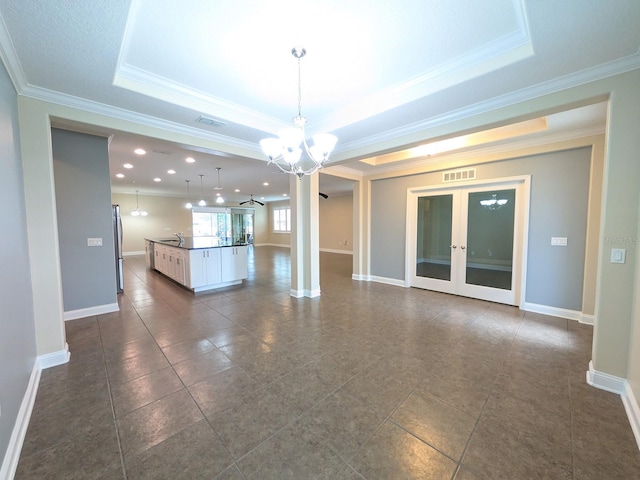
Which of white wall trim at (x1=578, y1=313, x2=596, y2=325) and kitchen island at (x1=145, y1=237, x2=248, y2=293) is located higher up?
kitchen island at (x1=145, y1=237, x2=248, y2=293)

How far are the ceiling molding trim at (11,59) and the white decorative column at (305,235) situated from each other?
3.29m

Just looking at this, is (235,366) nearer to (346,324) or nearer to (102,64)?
(346,324)

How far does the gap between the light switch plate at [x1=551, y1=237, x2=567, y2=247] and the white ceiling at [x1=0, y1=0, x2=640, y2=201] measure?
1555 millimetres

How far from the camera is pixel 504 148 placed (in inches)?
161

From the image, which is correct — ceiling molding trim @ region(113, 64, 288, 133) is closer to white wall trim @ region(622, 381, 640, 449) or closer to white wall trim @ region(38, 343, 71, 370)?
white wall trim @ region(38, 343, 71, 370)

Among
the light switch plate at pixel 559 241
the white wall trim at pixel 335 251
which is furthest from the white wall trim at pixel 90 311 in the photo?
the white wall trim at pixel 335 251

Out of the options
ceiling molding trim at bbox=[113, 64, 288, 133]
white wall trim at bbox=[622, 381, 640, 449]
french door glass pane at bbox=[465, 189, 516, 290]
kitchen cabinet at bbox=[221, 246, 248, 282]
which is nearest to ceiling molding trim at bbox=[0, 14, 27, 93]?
ceiling molding trim at bbox=[113, 64, 288, 133]

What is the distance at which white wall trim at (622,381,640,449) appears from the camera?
1.70 metres

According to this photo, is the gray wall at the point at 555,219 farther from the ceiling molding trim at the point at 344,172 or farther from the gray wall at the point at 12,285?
the gray wall at the point at 12,285

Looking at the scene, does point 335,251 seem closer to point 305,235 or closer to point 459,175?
point 305,235

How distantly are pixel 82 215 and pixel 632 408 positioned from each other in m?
6.30

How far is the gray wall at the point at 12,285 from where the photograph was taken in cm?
156

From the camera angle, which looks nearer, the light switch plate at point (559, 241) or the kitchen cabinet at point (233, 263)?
the light switch plate at point (559, 241)

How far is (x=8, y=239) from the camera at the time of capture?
175 cm
